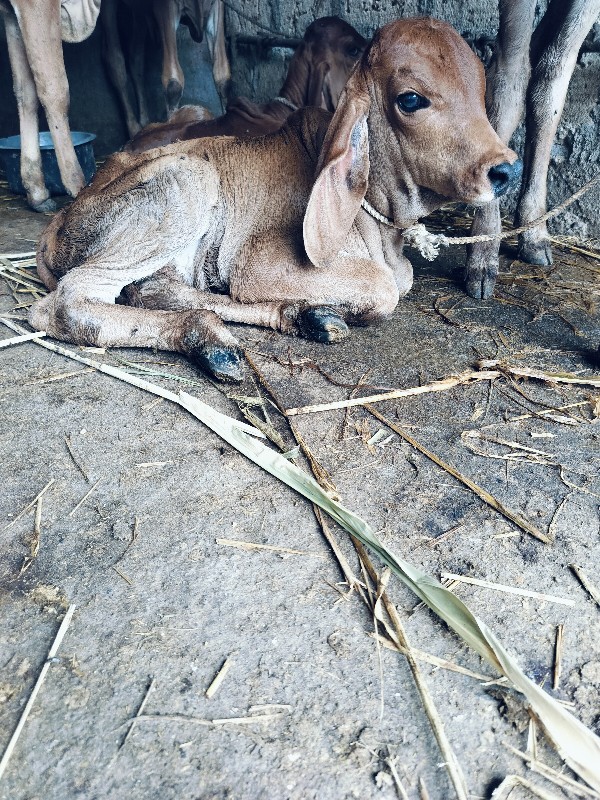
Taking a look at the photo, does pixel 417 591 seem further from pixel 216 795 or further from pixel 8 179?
pixel 8 179

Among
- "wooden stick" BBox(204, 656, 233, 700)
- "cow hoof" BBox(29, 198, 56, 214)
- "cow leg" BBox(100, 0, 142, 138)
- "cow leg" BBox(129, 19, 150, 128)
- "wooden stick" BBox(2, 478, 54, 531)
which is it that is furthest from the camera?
"cow leg" BBox(129, 19, 150, 128)

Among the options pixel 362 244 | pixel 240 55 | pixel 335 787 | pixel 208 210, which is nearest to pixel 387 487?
pixel 335 787

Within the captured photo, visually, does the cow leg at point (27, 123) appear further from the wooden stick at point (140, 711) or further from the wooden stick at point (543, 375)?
the wooden stick at point (140, 711)

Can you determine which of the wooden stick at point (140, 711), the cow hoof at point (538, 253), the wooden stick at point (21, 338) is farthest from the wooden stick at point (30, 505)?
the cow hoof at point (538, 253)

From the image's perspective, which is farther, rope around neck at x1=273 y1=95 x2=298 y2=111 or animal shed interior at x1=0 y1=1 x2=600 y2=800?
rope around neck at x1=273 y1=95 x2=298 y2=111

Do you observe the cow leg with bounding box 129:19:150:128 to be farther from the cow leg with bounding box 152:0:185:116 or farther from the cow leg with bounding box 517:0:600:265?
the cow leg with bounding box 517:0:600:265

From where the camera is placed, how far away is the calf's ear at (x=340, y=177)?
3246 millimetres

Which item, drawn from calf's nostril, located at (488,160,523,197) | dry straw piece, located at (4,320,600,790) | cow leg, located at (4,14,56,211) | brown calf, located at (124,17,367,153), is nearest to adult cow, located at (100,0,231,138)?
cow leg, located at (4,14,56,211)

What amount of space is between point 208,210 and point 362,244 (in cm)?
80

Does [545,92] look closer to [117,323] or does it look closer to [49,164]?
[117,323]

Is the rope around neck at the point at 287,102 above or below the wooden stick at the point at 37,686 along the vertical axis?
above

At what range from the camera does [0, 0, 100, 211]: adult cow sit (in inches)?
200

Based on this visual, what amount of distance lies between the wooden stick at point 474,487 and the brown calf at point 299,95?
2.48 metres

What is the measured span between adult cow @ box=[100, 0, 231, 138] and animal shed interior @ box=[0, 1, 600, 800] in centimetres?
481
